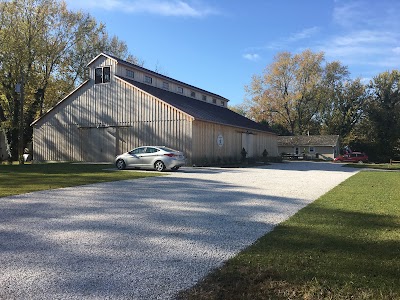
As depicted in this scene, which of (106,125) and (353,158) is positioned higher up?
(106,125)

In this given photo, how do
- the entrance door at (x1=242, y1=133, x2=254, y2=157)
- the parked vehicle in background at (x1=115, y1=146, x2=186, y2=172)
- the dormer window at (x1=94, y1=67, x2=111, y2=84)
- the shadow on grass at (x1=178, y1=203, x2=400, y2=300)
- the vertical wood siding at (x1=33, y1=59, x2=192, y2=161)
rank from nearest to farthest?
1. the shadow on grass at (x1=178, y1=203, x2=400, y2=300)
2. the parked vehicle in background at (x1=115, y1=146, x2=186, y2=172)
3. the vertical wood siding at (x1=33, y1=59, x2=192, y2=161)
4. the dormer window at (x1=94, y1=67, x2=111, y2=84)
5. the entrance door at (x1=242, y1=133, x2=254, y2=157)

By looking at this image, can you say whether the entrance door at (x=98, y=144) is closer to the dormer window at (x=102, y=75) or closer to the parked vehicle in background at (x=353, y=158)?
the dormer window at (x=102, y=75)

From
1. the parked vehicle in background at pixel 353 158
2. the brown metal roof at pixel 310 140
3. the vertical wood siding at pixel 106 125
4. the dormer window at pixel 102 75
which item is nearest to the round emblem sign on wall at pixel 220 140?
the vertical wood siding at pixel 106 125

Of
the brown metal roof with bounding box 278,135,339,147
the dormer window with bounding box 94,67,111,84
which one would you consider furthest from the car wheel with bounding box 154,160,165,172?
the brown metal roof with bounding box 278,135,339,147

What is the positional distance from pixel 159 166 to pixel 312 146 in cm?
4366

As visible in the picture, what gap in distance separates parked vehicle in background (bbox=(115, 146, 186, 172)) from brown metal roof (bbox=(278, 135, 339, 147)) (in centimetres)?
4248

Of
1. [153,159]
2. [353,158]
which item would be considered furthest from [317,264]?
[353,158]

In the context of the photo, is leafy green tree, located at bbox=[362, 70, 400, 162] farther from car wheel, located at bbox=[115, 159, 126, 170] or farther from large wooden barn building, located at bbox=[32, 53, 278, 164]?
car wheel, located at bbox=[115, 159, 126, 170]

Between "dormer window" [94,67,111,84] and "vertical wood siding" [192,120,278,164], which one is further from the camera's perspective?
"dormer window" [94,67,111,84]

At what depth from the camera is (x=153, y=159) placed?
758 inches

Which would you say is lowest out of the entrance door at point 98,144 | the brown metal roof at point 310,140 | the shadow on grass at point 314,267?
the shadow on grass at point 314,267

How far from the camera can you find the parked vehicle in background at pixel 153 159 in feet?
62.3

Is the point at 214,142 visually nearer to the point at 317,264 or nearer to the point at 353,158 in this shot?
Result: the point at 317,264

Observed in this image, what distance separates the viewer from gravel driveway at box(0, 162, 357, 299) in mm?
3816
